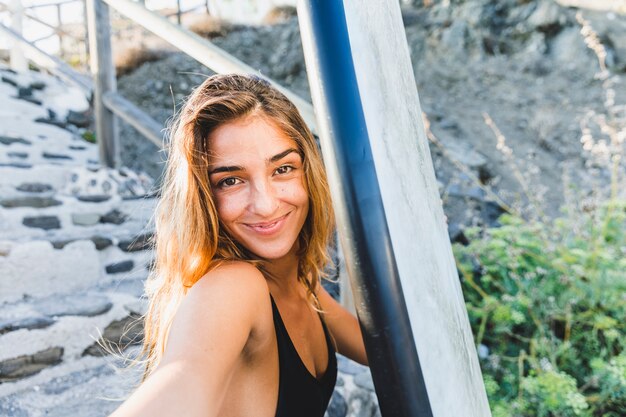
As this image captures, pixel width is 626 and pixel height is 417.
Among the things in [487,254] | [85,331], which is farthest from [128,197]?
[487,254]

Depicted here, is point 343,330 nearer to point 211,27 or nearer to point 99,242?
point 99,242

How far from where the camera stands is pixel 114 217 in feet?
9.36

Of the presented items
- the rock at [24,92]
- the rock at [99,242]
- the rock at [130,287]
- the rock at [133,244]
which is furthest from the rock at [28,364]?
the rock at [24,92]

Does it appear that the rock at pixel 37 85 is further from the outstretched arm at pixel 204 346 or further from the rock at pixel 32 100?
the outstretched arm at pixel 204 346

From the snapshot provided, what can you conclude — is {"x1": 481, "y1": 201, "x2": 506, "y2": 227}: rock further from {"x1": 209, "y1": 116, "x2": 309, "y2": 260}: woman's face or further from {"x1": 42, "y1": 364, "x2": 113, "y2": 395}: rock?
{"x1": 209, "y1": 116, "x2": 309, "y2": 260}: woman's face

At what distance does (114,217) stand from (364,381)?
1852 millimetres

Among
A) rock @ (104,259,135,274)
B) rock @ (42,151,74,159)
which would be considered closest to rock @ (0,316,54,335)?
rock @ (104,259,135,274)

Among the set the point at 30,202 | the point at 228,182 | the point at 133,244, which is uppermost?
the point at 30,202

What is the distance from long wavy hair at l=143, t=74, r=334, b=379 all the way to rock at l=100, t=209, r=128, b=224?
1.95 m

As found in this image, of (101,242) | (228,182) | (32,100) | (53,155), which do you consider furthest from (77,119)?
(228,182)

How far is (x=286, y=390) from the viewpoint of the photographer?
0.89 m

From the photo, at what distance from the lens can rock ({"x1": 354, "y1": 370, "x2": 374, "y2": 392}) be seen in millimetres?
1717

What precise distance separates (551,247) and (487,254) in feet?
1.24

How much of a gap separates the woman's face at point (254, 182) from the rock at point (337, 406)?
0.95m
